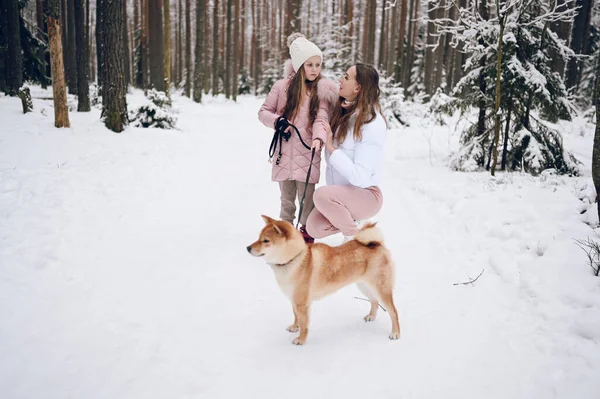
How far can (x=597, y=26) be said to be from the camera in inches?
921

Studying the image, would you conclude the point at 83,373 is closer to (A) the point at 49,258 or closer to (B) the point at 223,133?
(A) the point at 49,258

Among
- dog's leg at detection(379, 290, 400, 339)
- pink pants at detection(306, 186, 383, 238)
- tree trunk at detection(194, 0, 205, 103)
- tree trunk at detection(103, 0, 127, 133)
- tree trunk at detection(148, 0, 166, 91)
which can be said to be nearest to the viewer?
dog's leg at detection(379, 290, 400, 339)

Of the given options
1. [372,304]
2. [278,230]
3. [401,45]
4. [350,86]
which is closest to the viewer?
A: [278,230]

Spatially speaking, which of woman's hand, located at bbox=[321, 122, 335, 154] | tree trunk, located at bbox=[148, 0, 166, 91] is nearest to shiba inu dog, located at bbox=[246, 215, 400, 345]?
woman's hand, located at bbox=[321, 122, 335, 154]

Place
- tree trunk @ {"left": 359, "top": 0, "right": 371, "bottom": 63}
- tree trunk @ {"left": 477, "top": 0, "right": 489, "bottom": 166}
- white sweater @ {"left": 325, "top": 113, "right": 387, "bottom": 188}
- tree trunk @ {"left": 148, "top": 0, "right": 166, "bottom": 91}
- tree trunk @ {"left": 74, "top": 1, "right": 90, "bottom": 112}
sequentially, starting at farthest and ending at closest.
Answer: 1. tree trunk @ {"left": 359, "top": 0, "right": 371, "bottom": 63}
2. tree trunk @ {"left": 148, "top": 0, "right": 166, "bottom": 91}
3. tree trunk @ {"left": 74, "top": 1, "right": 90, "bottom": 112}
4. tree trunk @ {"left": 477, "top": 0, "right": 489, "bottom": 166}
5. white sweater @ {"left": 325, "top": 113, "right": 387, "bottom": 188}

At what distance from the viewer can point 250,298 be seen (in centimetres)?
385

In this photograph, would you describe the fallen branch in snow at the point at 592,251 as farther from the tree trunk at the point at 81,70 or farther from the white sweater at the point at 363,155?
the tree trunk at the point at 81,70

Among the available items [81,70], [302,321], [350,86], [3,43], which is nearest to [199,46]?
[3,43]

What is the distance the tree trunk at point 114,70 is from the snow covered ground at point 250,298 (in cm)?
272

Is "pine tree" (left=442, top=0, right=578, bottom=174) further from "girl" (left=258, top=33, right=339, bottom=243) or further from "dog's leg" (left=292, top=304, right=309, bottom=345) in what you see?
"dog's leg" (left=292, top=304, right=309, bottom=345)

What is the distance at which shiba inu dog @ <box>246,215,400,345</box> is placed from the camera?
2936 millimetres

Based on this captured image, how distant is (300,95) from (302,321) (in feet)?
8.98

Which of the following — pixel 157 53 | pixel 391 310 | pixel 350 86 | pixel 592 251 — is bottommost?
pixel 391 310

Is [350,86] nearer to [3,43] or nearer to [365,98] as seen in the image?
[365,98]
